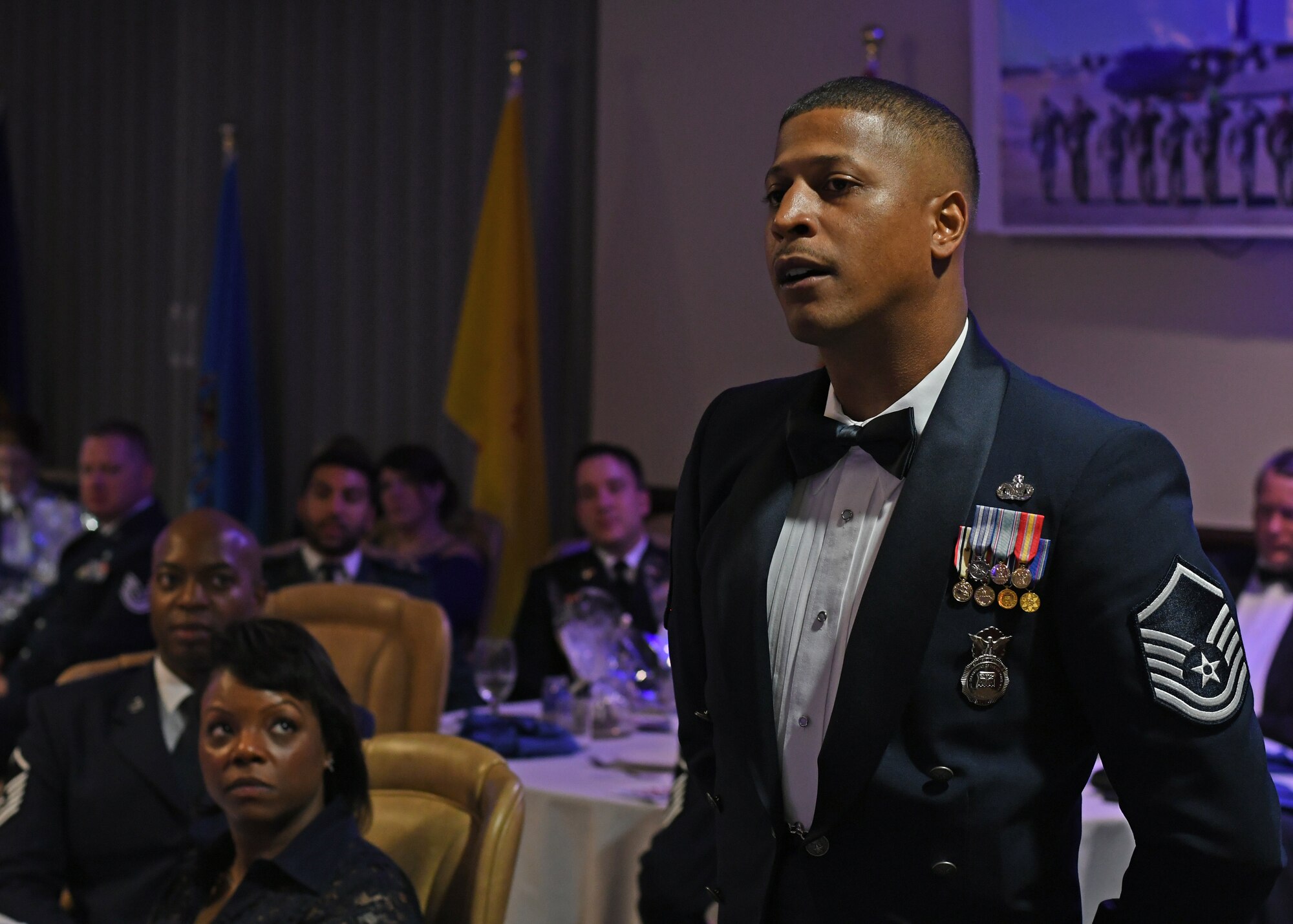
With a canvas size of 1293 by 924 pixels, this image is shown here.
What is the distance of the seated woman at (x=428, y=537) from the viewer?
4.97 meters

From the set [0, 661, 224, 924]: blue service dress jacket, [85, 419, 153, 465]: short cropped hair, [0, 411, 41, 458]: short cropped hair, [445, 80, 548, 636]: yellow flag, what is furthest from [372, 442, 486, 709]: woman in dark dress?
[0, 661, 224, 924]: blue service dress jacket

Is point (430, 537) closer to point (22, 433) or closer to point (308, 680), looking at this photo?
point (22, 433)

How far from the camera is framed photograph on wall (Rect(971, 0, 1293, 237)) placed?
4465mm

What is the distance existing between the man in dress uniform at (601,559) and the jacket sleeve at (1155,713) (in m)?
3.14

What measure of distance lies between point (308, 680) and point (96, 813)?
679 millimetres

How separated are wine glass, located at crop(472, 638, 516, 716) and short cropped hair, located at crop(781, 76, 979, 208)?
2379 millimetres

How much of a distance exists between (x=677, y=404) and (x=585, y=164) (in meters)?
1.09

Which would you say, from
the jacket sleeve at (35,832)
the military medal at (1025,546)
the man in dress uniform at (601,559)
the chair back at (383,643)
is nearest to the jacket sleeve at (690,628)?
the military medal at (1025,546)

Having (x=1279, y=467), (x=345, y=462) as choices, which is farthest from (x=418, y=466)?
(x=1279, y=467)

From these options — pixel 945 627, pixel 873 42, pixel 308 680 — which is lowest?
pixel 308 680

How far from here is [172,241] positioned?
725 cm

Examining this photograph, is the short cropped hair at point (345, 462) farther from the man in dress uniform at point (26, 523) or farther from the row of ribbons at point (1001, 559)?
the row of ribbons at point (1001, 559)

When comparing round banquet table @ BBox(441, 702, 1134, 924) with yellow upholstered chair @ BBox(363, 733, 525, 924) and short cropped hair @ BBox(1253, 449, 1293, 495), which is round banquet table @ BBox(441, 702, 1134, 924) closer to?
yellow upholstered chair @ BBox(363, 733, 525, 924)

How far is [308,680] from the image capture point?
215cm
